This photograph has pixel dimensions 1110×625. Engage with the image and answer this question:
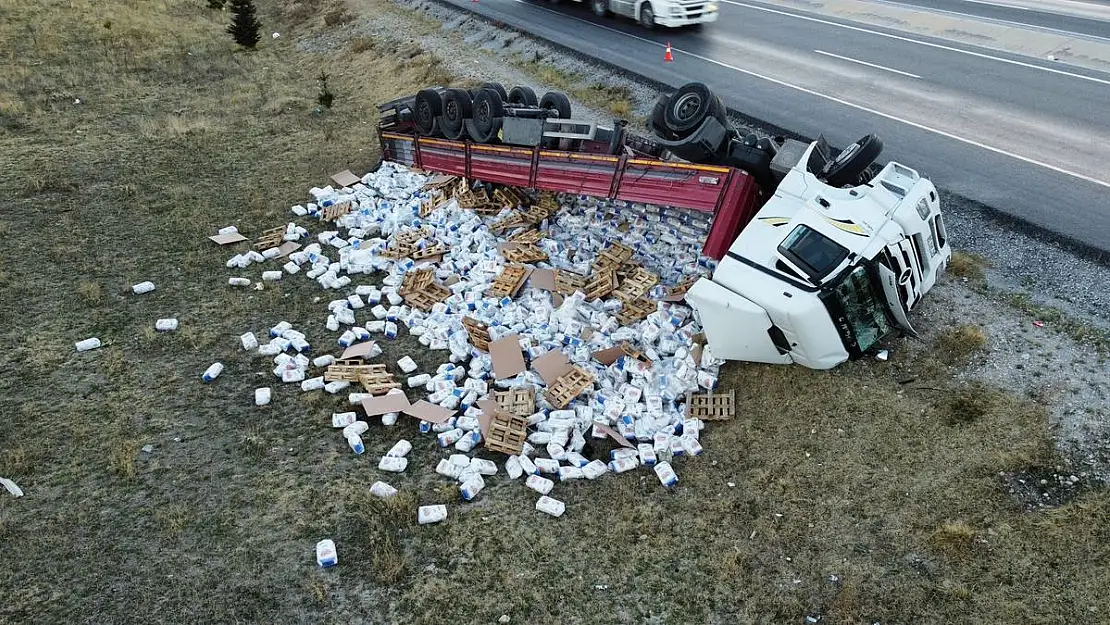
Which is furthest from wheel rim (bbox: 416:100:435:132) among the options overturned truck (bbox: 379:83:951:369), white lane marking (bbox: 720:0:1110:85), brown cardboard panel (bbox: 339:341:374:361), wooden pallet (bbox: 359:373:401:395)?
white lane marking (bbox: 720:0:1110:85)

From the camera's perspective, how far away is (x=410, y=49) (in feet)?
70.1

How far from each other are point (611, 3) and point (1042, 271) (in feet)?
55.1

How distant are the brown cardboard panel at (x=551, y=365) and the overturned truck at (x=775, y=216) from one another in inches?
75.5

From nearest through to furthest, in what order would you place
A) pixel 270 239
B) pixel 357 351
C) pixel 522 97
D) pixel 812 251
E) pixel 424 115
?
1. pixel 812 251
2. pixel 357 351
3. pixel 270 239
4. pixel 522 97
5. pixel 424 115

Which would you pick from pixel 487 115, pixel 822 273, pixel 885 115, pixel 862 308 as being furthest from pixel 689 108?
pixel 885 115

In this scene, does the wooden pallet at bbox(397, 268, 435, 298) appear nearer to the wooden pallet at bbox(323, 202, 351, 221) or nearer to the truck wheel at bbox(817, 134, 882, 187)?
the wooden pallet at bbox(323, 202, 351, 221)

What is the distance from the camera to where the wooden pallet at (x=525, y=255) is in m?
11.4

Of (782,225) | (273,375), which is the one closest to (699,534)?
(782,225)

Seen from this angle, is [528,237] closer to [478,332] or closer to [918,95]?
[478,332]

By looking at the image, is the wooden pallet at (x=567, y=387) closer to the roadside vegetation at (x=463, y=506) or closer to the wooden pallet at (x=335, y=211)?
the roadside vegetation at (x=463, y=506)

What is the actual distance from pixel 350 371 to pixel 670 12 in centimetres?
1660

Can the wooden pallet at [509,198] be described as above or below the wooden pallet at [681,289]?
below

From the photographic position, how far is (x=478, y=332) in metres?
10.1

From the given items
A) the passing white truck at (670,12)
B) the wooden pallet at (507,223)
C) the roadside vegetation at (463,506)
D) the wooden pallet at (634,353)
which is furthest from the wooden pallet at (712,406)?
the passing white truck at (670,12)
